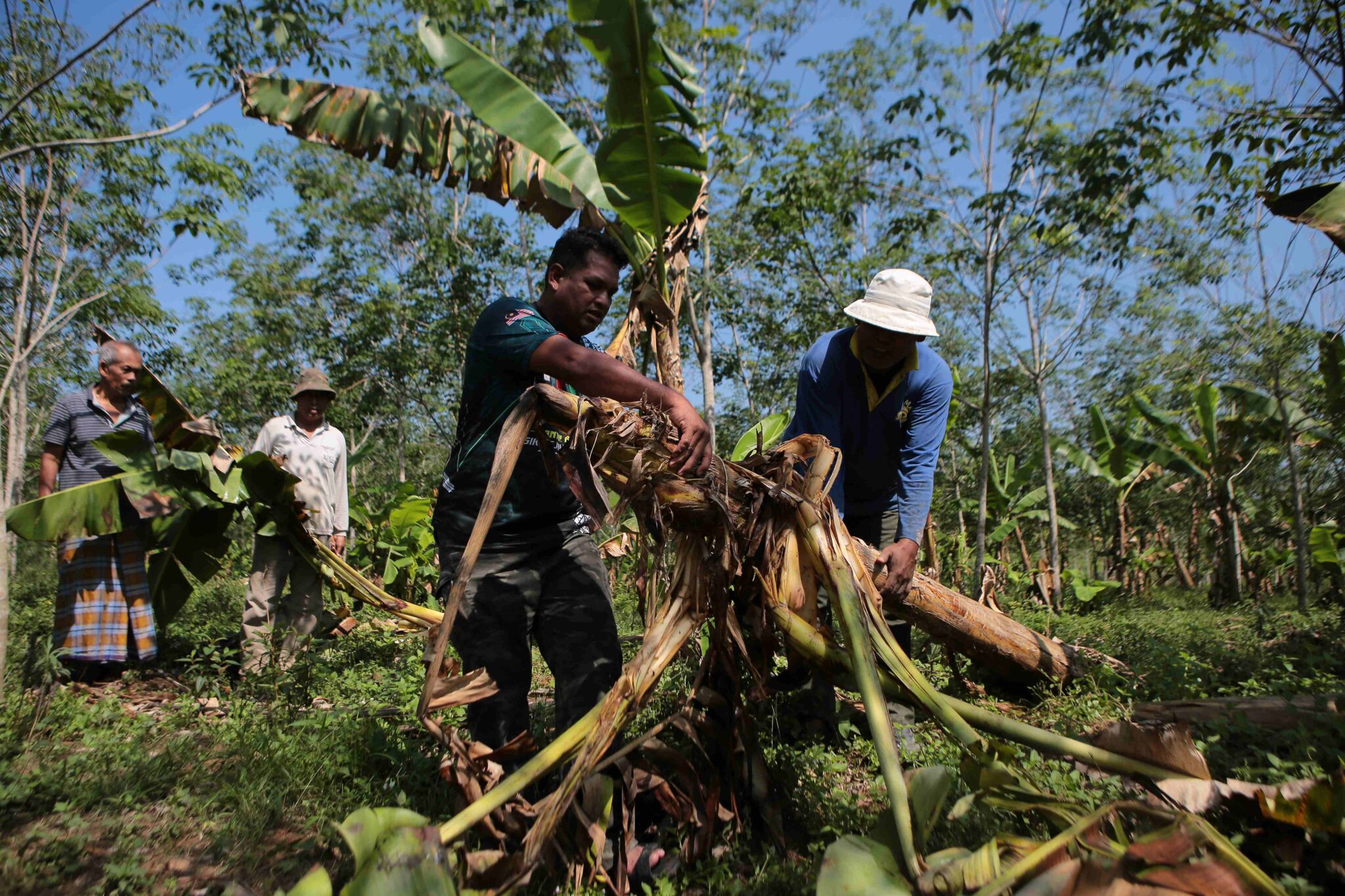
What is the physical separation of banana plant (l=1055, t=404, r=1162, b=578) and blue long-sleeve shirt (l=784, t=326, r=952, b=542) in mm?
7199

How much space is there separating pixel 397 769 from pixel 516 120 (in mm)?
2585

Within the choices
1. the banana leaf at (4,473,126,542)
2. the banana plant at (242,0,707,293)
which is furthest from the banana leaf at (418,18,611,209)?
the banana leaf at (4,473,126,542)

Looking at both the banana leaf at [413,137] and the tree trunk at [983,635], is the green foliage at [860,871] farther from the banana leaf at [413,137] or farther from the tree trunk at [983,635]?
the banana leaf at [413,137]

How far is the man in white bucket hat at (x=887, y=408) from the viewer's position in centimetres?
316

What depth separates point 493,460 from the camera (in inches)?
96.4

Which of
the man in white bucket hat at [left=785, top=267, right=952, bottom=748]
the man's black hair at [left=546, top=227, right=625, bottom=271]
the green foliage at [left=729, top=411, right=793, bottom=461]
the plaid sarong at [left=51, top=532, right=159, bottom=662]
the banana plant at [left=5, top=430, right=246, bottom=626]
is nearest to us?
the man's black hair at [left=546, top=227, right=625, bottom=271]

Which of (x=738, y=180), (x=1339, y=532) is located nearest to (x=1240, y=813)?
(x=1339, y=532)

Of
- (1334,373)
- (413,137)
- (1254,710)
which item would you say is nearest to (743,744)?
(1254,710)

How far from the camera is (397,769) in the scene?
3.15 meters

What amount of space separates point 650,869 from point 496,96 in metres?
2.76

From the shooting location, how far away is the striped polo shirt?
4.58 metres

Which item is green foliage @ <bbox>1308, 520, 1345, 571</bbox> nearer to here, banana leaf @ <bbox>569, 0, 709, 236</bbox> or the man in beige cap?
banana leaf @ <bbox>569, 0, 709, 236</bbox>

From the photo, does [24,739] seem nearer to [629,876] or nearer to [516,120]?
[629,876]

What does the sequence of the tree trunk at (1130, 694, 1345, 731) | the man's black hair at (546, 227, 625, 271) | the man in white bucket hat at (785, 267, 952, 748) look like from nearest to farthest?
the man's black hair at (546, 227, 625, 271) < the tree trunk at (1130, 694, 1345, 731) < the man in white bucket hat at (785, 267, 952, 748)
